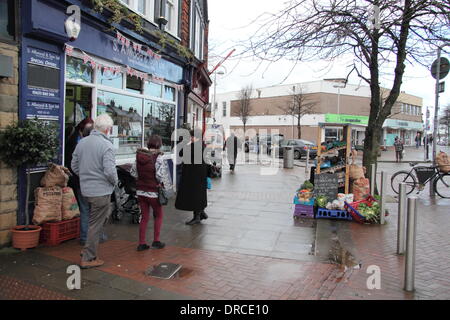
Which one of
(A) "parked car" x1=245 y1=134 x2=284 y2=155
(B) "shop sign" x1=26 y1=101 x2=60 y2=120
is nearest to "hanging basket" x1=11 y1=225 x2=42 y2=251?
(B) "shop sign" x1=26 y1=101 x2=60 y2=120

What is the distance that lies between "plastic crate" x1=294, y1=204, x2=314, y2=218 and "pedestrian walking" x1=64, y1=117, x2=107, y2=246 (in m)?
3.87

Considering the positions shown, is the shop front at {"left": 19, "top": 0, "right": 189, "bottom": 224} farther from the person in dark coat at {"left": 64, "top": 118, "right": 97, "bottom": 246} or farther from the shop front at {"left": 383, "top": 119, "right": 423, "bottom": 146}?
the shop front at {"left": 383, "top": 119, "right": 423, "bottom": 146}

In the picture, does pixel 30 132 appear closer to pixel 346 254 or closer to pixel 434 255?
pixel 346 254

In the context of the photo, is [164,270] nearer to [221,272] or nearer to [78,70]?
[221,272]

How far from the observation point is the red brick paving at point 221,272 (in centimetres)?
408

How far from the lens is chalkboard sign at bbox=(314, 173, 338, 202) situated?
25.4 feet

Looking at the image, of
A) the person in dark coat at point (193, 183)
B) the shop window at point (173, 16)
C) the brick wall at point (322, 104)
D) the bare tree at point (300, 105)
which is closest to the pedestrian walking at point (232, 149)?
the shop window at point (173, 16)

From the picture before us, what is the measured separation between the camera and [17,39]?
17.2 feet

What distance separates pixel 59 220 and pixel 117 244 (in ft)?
3.05

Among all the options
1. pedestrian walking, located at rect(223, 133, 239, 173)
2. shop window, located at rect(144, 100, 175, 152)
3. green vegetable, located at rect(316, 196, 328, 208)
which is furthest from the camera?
pedestrian walking, located at rect(223, 133, 239, 173)

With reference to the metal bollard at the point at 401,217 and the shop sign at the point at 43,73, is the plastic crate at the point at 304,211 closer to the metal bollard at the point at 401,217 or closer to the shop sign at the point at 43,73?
the metal bollard at the point at 401,217
